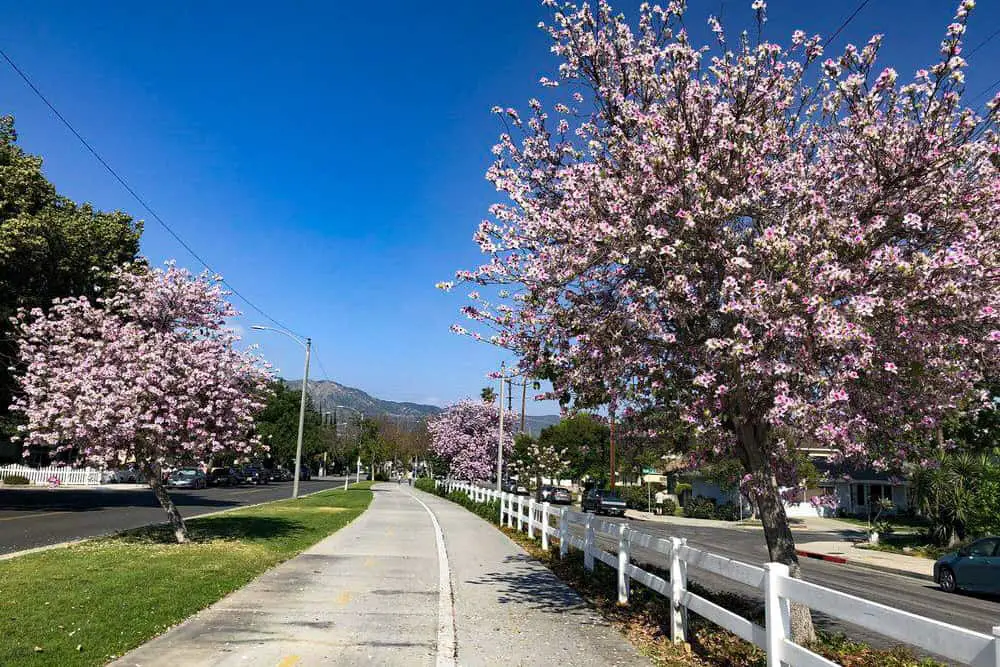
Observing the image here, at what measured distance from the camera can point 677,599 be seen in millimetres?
7961

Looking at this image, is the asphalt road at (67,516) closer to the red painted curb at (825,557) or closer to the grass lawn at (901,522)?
the red painted curb at (825,557)

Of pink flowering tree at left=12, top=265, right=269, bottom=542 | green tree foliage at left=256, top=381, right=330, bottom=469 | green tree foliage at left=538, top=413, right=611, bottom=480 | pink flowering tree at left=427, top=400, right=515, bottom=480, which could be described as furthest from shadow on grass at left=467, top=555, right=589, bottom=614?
green tree foliage at left=256, top=381, right=330, bottom=469

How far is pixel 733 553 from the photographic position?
22391 millimetres

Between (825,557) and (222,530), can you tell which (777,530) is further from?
(825,557)

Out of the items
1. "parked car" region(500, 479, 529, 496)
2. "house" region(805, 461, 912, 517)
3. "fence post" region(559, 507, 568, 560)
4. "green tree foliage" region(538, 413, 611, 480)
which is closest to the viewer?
"fence post" region(559, 507, 568, 560)

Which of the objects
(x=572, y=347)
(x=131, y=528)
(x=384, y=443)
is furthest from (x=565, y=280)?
(x=384, y=443)

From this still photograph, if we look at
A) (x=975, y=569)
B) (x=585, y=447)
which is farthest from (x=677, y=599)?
(x=585, y=447)

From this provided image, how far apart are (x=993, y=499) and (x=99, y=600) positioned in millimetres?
26683

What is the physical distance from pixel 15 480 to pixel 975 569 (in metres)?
48.7

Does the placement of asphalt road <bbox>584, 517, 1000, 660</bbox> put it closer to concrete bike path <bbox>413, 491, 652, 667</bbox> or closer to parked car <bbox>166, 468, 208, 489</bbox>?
concrete bike path <bbox>413, 491, 652, 667</bbox>

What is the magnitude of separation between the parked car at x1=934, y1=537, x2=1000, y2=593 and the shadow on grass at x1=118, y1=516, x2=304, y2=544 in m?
15.8

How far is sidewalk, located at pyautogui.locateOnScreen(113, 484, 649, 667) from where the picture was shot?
6988 millimetres

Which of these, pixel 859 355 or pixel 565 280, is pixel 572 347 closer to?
pixel 565 280

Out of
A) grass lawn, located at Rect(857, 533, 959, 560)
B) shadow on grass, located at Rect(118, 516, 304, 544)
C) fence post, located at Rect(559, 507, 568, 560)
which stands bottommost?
grass lawn, located at Rect(857, 533, 959, 560)
